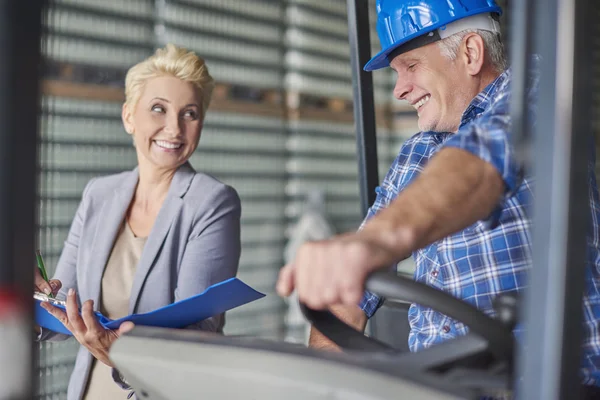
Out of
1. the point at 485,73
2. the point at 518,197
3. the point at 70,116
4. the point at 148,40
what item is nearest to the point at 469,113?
the point at 485,73

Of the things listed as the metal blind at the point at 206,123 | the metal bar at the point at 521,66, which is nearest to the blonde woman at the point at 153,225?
the metal blind at the point at 206,123

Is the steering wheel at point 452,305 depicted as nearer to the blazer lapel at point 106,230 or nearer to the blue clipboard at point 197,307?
the blue clipboard at point 197,307

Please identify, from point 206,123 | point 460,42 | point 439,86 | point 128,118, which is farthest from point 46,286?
point 206,123

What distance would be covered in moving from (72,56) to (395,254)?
3267 mm

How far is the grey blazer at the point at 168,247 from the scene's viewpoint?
2236mm

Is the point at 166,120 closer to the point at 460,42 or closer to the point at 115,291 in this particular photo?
the point at 115,291

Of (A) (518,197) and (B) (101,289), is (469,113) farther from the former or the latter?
(B) (101,289)

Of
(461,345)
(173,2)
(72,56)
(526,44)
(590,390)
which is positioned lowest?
(590,390)

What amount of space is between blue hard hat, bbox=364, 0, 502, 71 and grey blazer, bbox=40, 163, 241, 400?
2.30 ft

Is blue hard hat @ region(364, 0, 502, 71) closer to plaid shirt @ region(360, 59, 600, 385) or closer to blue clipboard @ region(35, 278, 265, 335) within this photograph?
plaid shirt @ region(360, 59, 600, 385)

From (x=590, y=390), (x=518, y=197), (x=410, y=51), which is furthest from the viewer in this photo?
(x=410, y=51)

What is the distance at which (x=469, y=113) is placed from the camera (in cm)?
198

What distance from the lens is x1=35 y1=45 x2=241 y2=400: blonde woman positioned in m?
2.25

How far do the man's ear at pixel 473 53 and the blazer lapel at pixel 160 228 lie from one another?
904 mm
